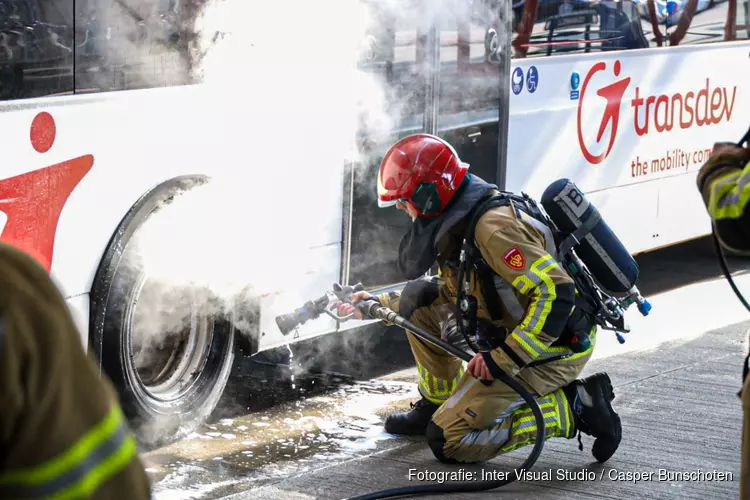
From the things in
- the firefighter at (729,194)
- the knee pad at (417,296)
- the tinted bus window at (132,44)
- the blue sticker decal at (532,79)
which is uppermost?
the tinted bus window at (132,44)

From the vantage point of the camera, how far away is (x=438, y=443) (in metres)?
4.45

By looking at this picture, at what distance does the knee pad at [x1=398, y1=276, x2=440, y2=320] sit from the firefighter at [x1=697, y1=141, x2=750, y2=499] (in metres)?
1.93

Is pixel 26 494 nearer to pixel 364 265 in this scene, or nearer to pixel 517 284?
pixel 517 284

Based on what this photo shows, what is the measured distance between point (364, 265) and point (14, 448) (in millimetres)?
4619

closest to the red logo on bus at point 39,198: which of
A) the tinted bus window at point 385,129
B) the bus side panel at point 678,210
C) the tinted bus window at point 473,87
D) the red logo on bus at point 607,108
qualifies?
the tinted bus window at point 385,129

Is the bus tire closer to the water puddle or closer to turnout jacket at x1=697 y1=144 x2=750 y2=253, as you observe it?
the water puddle

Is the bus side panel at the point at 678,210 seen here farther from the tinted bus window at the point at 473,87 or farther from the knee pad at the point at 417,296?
the knee pad at the point at 417,296

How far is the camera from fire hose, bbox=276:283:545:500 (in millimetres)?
4027

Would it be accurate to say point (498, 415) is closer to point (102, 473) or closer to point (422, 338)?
point (422, 338)

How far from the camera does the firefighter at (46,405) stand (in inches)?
46.3

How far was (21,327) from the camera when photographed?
1185 mm

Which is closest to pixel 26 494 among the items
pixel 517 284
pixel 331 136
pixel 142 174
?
pixel 517 284

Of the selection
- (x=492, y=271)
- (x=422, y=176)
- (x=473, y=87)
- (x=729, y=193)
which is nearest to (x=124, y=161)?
(x=422, y=176)

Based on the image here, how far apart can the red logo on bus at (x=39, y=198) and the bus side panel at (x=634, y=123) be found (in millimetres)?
3220
